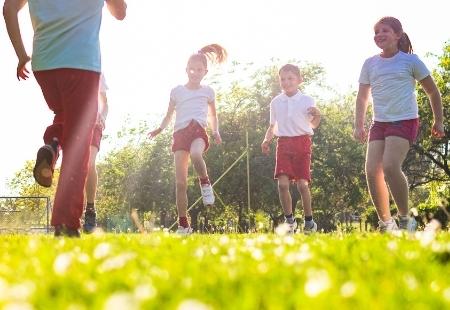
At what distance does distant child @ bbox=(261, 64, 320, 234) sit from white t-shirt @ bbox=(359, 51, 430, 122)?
1.91m

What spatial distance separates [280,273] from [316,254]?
789 millimetres

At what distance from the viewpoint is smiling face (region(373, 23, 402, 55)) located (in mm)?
7492

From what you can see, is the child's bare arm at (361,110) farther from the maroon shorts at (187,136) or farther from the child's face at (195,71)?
the child's face at (195,71)

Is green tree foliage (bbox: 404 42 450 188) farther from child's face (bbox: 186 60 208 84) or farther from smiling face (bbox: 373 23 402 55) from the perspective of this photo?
smiling face (bbox: 373 23 402 55)

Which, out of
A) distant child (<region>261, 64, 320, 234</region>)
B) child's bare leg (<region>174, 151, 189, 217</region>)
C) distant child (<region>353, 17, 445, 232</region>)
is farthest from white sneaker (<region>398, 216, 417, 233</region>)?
child's bare leg (<region>174, 151, 189, 217</region>)

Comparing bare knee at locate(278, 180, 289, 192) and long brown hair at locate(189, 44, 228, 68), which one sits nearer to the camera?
bare knee at locate(278, 180, 289, 192)

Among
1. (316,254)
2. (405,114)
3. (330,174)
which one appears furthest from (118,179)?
(316,254)

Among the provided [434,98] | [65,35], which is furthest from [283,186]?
[65,35]

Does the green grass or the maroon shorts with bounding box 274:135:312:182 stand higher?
the maroon shorts with bounding box 274:135:312:182

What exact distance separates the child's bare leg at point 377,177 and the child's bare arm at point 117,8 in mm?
3218

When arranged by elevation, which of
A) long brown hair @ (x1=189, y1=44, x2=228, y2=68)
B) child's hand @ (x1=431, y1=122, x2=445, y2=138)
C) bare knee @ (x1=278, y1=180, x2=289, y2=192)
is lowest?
bare knee @ (x1=278, y1=180, x2=289, y2=192)

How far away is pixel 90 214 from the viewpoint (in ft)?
25.7

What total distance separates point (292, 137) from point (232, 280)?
25.2 ft

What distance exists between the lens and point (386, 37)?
750 cm
